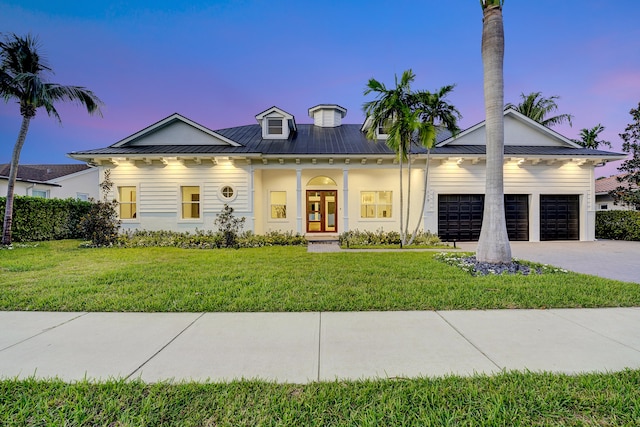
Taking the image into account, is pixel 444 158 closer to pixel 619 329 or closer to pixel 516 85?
pixel 619 329

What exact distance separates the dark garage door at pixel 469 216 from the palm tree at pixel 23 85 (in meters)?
16.5

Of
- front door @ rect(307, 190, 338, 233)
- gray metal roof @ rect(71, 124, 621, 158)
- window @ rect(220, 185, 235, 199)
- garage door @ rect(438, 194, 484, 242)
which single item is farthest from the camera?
front door @ rect(307, 190, 338, 233)

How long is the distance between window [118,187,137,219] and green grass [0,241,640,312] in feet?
18.0

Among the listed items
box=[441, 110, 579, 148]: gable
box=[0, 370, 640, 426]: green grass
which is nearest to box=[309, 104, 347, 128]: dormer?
box=[441, 110, 579, 148]: gable

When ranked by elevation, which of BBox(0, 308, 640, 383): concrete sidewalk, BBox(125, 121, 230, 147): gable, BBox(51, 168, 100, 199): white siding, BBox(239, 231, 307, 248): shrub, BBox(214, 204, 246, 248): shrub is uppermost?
BBox(125, 121, 230, 147): gable

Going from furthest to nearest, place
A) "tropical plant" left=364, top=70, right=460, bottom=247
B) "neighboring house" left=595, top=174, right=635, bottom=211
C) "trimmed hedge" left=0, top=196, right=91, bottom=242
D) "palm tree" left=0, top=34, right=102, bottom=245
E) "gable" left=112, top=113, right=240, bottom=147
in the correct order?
1. "neighboring house" left=595, top=174, right=635, bottom=211
2. "gable" left=112, top=113, right=240, bottom=147
3. "trimmed hedge" left=0, top=196, right=91, bottom=242
4. "palm tree" left=0, top=34, right=102, bottom=245
5. "tropical plant" left=364, top=70, right=460, bottom=247

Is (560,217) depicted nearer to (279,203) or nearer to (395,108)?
(395,108)

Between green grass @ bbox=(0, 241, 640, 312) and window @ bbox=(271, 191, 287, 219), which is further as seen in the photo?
window @ bbox=(271, 191, 287, 219)

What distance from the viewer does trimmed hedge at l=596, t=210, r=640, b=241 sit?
1284cm

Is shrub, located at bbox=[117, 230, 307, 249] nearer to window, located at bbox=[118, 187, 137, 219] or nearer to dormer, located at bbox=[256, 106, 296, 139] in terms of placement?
window, located at bbox=[118, 187, 137, 219]

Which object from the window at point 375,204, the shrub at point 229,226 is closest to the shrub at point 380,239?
the window at point 375,204

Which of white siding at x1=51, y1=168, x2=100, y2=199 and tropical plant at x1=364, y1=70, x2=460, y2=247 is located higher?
tropical plant at x1=364, y1=70, x2=460, y2=247

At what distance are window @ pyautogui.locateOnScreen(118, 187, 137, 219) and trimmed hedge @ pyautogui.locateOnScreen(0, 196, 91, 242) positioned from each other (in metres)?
3.51

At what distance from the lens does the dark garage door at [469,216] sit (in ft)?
41.9
